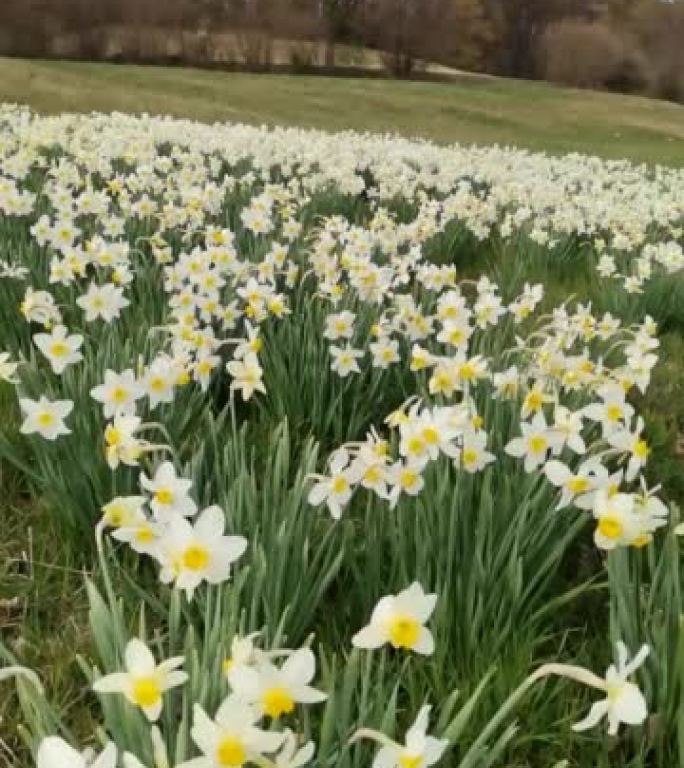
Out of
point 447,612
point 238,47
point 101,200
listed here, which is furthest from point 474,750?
point 238,47

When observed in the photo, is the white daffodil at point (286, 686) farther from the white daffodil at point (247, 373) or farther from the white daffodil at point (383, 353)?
the white daffodil at point (383, 353)

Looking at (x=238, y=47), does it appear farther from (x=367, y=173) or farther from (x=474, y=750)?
(x=474, y=750)

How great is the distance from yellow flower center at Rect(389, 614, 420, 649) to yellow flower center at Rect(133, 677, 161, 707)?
1.00ft

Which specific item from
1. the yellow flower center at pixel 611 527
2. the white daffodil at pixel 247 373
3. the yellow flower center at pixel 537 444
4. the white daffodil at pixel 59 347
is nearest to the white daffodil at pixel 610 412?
the yellow flower center at pixel 537 444

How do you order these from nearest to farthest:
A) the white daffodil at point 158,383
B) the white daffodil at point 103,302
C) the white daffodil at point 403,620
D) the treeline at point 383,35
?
the white daffodil at point 403,620 < the white daffodil at point 158,383 < the white daffodil at point 103,302 < the treeline at point 383,35

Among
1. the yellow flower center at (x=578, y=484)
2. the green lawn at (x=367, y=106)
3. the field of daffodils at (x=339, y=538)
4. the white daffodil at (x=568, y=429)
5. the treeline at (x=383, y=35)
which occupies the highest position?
the treeline at (x=383, y=35)

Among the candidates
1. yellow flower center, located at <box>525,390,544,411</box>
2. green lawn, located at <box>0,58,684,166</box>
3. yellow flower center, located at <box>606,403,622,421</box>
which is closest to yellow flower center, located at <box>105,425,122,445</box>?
yellow flower center, located at <box>525,390,544,411</box>

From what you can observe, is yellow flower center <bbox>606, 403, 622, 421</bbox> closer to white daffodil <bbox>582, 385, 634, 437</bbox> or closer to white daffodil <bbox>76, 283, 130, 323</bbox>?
white daffodil <bbox>582, 385, 634, 437</bbox>

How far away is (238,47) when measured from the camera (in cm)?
4181

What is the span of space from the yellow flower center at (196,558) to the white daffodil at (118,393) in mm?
864

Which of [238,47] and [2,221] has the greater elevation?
Answer: [238,47]

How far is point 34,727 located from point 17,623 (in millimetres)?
754

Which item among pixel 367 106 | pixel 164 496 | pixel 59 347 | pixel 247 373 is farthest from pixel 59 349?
pixel 367 106

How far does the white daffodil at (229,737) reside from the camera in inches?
38.1
